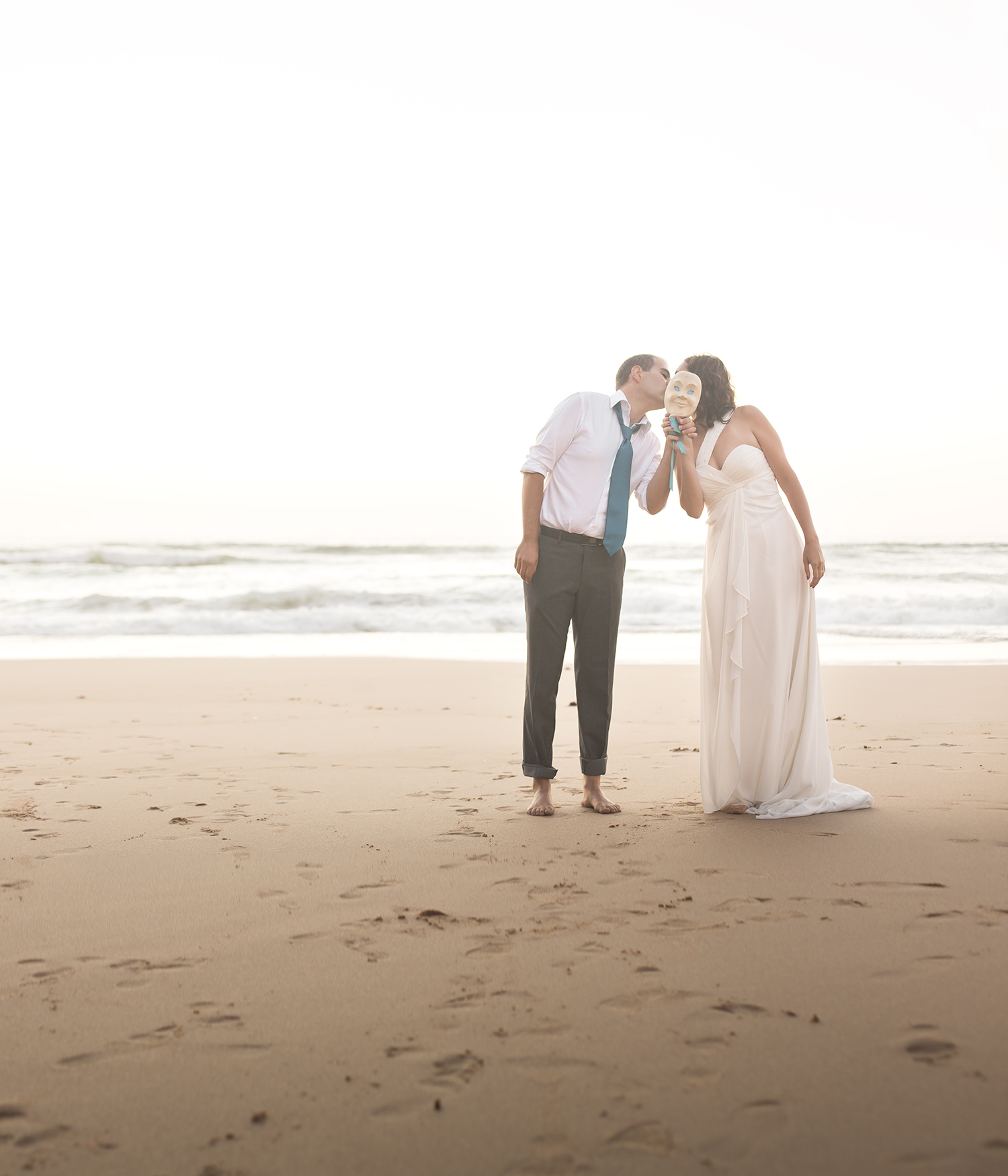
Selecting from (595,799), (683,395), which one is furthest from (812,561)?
(595,799)

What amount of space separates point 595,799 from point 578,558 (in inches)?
37.4

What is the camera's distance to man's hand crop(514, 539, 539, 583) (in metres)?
3.52

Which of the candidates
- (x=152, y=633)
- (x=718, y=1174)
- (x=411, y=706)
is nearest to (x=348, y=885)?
(x=718, y=1174)

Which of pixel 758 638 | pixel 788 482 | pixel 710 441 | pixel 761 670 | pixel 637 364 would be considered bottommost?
pixel 761 670

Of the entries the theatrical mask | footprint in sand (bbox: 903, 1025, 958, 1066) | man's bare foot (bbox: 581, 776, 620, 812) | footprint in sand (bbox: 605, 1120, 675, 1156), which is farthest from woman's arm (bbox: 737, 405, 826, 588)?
footprint in sand (bbox: 605, 1120, 675, 1156)

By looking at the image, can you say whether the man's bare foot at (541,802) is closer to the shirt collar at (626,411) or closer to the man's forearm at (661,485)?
the man's forearm at (661,485)

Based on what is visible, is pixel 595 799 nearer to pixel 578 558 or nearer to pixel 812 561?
pixel 578 558

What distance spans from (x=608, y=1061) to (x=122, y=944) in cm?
125

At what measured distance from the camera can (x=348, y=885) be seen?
2.58m

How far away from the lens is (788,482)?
3.48 metres

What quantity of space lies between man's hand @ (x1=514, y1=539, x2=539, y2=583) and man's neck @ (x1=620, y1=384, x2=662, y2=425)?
27.1 inches

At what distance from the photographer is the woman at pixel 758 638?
3.42 meters

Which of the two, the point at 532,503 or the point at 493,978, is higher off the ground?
the point at 532,503

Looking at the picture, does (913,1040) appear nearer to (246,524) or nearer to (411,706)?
(411,706)
